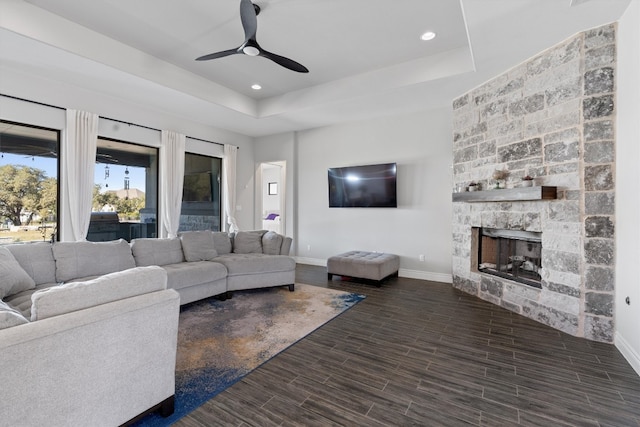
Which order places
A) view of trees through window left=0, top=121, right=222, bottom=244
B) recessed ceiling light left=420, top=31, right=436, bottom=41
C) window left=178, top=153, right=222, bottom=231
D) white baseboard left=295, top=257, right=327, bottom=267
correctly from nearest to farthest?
recessed ceiling light left=420, top=31, right=436, bottom=41, view of trees through window left=0, top=121, right=222, bottom=244, window left=178, top=153, right=222, bottom=231, white baseboard left=295, top=257, right=327, bottom=267

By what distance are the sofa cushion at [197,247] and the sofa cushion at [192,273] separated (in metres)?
0.17

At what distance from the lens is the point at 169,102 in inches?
189

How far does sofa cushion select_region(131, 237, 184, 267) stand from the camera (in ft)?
12.6

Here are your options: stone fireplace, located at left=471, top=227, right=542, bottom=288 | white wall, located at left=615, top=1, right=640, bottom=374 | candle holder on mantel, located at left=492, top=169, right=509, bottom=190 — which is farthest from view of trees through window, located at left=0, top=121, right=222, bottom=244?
white wall, located at left=615, top=1, right=640, bottom=374

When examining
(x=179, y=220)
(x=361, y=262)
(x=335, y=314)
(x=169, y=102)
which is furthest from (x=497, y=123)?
(x=179, y=220)

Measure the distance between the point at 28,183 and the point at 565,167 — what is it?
6.50 meters

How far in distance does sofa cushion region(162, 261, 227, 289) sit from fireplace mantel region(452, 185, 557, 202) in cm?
346

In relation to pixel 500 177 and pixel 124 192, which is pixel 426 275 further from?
pixel 124 192

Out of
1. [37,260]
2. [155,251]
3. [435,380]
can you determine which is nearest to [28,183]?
[37,260]

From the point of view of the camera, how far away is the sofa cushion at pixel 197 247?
4.26 meters

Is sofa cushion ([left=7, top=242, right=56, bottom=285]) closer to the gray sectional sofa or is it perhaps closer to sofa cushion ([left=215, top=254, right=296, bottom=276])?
the gray sectional sofa

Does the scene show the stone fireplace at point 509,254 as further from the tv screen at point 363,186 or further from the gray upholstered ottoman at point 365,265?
the tv screen at point 363,186

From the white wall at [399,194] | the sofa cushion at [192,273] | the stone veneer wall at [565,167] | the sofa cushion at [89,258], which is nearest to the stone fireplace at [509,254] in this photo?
the stone veneer wall at [565,167]

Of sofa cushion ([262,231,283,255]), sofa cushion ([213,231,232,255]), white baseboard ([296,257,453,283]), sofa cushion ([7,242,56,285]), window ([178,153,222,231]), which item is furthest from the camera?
window ([178,153,222,231])
